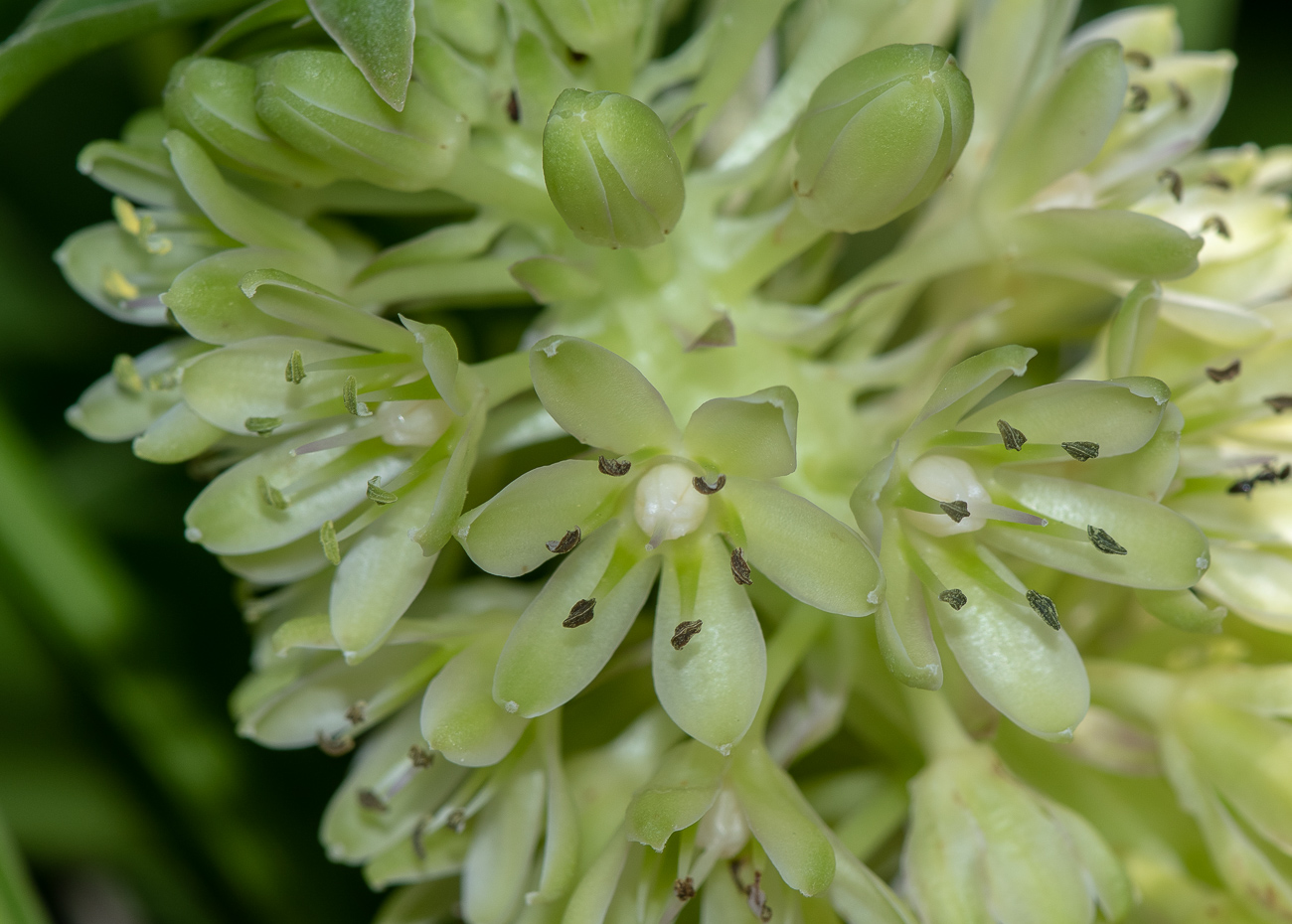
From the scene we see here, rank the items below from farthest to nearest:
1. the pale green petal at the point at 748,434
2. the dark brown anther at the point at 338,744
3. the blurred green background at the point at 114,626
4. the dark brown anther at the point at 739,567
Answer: the blurred green background at the point at 114,626
the dark brown anther at the point at 338,744
the dark brown anther at the point at 739,567
the pale green petal at the point at 748,434

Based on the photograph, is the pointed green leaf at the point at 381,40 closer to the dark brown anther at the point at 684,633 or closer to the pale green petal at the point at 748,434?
the pale green petal at the point at 748,434

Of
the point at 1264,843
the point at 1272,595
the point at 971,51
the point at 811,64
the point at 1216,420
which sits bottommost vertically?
the point at 1264,843

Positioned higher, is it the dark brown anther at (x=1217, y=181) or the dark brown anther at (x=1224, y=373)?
the dark brown anther at (x=1217, y=181)

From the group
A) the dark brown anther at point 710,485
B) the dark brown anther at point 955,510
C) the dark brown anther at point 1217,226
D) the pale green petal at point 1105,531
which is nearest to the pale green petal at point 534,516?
the dark brown anther at point 710,485

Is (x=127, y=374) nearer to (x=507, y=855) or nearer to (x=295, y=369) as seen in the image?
(x=295, y=369)

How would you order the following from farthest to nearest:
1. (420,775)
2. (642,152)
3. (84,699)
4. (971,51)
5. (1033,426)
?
(84,699) → (971,51) → (420,775) → (1033,426) → (642,152)

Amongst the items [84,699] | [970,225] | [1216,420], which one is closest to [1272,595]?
[1216,420]

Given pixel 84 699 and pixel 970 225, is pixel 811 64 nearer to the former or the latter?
pixel 970 225

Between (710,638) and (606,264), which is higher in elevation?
(606,264)

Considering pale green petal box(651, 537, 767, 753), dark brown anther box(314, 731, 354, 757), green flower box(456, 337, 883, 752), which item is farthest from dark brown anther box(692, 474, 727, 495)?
dark brown anther box(314, 731, 354, 757)
